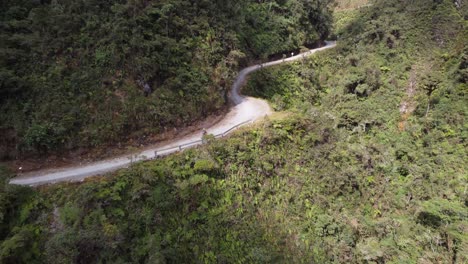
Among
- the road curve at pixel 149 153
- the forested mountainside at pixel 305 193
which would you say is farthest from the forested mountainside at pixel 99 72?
the forested mountainside at pixel 305 193

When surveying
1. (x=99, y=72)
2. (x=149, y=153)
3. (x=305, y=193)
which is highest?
(x=99, y=72)

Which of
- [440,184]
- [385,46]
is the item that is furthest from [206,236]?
[385,46]

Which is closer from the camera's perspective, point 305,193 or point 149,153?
point 149,153

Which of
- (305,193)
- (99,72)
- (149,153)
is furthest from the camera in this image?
(305,193)

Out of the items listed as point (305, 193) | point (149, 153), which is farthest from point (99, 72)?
point (305, 193)

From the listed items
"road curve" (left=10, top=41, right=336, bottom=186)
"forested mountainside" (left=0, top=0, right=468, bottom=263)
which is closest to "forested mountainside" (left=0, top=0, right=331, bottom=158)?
"road curve" (left=10, top=41, right=336, bottom=186)

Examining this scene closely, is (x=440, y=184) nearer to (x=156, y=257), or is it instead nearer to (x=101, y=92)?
(x=156, y=257)

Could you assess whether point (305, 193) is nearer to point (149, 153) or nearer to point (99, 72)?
point (149, 153)
